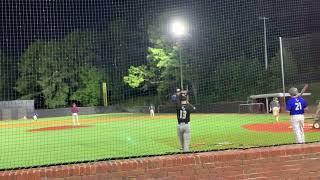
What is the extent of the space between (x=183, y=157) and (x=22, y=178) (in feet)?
7.13

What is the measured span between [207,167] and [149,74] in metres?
48.4

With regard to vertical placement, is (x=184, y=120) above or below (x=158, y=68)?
below

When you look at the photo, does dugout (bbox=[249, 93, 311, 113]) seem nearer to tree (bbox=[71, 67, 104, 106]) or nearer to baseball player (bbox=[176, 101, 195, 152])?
tree (bbox=[71, 67, 104, 106])

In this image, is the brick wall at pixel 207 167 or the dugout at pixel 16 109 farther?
the dugout at pixel 16 109

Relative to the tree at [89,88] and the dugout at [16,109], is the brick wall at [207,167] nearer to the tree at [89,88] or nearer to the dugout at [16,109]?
the tree at [89,88]

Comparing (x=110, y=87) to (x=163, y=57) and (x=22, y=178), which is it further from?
Result: (x=22, y=178)

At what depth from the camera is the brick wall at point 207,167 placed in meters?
6.47

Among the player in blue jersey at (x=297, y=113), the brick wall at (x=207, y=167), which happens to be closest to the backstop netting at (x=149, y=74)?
the player in blue jersey at (x=297, y=113)

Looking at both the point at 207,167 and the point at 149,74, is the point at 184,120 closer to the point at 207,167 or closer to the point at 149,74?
the point at 207,167

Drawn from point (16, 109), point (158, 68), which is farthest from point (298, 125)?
point (16, 109)

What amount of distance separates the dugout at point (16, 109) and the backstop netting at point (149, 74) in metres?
0.12

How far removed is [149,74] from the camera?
182 feet

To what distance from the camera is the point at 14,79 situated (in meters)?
58.2

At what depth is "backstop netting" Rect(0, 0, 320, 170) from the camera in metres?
19.0
